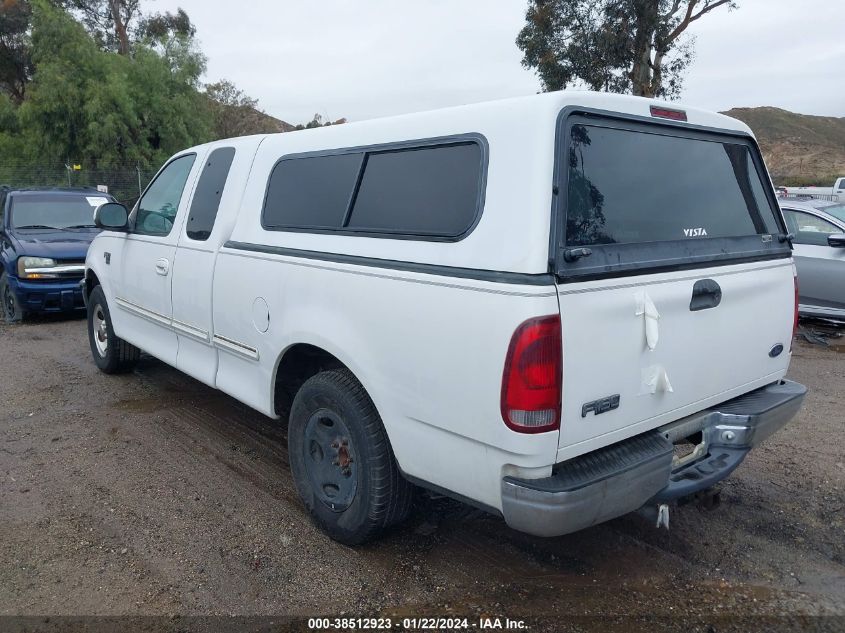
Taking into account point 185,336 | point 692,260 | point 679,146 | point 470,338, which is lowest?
point 185,336

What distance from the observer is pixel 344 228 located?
335cm

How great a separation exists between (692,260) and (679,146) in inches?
23.5

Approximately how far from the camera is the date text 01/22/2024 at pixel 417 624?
2.88m

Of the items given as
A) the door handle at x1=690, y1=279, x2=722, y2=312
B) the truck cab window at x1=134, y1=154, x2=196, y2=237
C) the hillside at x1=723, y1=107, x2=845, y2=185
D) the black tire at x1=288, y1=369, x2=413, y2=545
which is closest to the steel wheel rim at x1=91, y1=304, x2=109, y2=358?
the truck cab window at x1=134, y1=154, x2=196, y2=237

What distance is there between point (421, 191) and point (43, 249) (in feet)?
24.9

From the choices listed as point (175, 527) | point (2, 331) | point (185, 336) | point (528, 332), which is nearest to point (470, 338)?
point (528, 332)

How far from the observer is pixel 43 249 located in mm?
8820

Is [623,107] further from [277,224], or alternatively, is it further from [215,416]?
[215,416]

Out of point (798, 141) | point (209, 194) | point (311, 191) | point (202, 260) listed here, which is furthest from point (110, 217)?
point (798, 141)

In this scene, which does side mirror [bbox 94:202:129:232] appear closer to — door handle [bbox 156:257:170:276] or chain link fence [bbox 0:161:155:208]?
door handle [bbox 156:257:170:276]

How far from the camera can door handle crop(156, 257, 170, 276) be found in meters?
4.69

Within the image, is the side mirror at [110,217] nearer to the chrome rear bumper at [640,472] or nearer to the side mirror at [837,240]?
the chrome rear bumper at [640,472]

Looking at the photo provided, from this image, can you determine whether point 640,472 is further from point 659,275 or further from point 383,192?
point 383,192

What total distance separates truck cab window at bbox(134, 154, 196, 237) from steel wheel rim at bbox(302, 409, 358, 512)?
6.88ft
